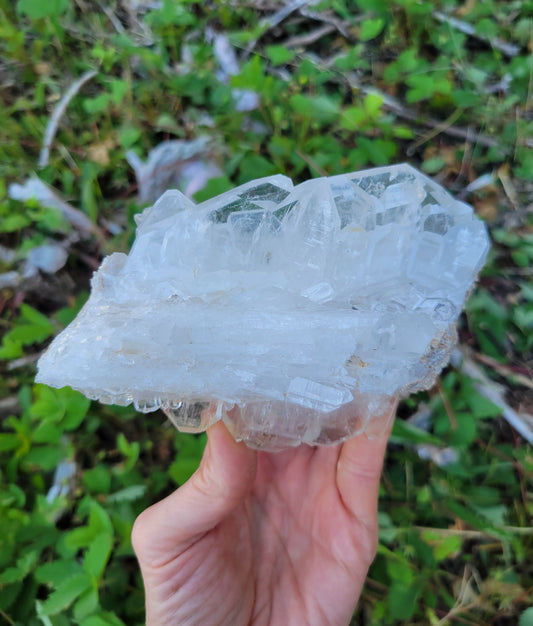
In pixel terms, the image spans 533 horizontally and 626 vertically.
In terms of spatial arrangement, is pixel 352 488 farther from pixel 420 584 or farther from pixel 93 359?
pixel 93 359

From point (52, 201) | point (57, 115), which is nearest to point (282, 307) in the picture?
point (52, 201)

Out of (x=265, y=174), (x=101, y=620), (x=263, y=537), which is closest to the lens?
(x=101, y=620)

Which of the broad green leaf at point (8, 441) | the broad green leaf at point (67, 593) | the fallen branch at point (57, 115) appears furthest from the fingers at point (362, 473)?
the fallen branch at point (57, 115)

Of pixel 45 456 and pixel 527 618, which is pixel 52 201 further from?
pixel 527 618

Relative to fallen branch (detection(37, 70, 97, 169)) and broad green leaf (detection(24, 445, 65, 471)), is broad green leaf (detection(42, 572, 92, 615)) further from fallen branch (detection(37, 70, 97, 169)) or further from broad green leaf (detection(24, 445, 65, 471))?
fallen branch (detection(37, 70, 97, 169))

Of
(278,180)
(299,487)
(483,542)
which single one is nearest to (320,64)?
(278,180)

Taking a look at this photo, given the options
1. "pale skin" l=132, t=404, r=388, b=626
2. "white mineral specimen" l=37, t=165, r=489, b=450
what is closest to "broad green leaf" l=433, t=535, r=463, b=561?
"pale skin" l=132, t=404, r=388, b=626
